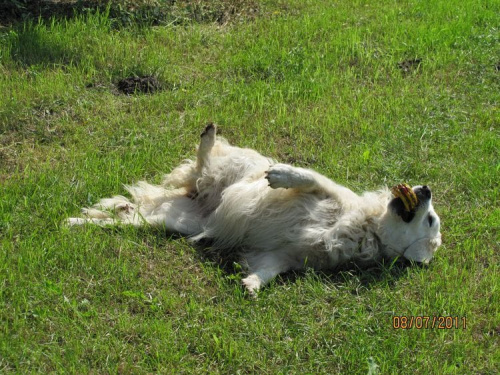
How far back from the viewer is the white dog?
5.32m

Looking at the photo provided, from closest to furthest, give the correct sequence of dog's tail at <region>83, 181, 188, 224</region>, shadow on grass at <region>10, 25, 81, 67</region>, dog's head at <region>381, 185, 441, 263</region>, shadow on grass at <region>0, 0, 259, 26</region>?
dog's head at <region>381, 185, 441, 263</region> → dog's tail at <region>83, 181, 188, 224</region> → shadow on grass at <region>10, 25, 81, 67</region> → shadow on grass at <region>0, 0, 259, 26</region>

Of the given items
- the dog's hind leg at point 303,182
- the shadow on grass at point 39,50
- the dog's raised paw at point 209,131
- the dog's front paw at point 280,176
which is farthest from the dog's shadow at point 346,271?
the shadow on grass at point 39,50

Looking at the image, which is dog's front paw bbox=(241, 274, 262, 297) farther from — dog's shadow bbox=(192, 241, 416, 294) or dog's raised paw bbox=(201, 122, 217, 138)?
dog's raised paw bbox=(201, 122, 217, 138)

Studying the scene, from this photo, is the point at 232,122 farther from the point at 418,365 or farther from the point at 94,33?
the point at 418,365

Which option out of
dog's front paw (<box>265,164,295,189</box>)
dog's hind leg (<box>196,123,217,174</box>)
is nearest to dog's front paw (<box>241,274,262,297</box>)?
dog's front paw (<box>265,164,295,189</box>)

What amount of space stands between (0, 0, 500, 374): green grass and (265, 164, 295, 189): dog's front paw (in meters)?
0.71

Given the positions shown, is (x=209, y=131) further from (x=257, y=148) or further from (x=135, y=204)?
(x=257, y=148)

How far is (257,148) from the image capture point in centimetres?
692

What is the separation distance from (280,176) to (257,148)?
1672 millimetres

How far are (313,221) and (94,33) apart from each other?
14.2 feet

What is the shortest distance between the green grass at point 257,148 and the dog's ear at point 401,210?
1.29 ft

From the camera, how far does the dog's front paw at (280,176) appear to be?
5266 mm
